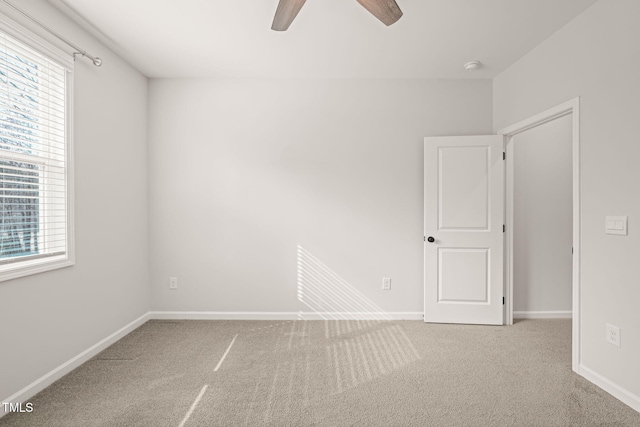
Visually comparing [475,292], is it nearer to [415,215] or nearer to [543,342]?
[543,342]

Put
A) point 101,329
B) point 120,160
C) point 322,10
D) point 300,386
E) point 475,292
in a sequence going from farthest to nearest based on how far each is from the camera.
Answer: point 475,292
point 120,160
point 101,329
point 322,10
point 300,386

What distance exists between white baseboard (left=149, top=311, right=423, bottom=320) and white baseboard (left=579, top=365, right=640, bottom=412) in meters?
1.46

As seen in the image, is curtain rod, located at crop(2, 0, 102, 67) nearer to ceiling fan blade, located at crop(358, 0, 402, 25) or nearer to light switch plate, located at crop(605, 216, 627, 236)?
ceiling fan blade, located at crop(358, 0, 402, 25)

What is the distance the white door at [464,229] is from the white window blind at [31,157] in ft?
10.3

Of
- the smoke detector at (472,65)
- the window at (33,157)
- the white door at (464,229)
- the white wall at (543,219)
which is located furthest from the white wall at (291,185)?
the window at (33,157)

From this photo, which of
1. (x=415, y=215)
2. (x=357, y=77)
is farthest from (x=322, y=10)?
(x=415, y=215)

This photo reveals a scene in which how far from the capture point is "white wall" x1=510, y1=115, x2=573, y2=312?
3564 mm

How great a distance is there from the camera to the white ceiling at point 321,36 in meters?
2.30

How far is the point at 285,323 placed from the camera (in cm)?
345

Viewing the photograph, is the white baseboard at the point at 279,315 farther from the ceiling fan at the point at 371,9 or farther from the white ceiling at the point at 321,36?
the ceiling fan at the point at 371,9

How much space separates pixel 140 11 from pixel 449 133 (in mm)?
2965

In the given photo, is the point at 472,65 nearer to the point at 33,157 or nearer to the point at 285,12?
the point at 285,12

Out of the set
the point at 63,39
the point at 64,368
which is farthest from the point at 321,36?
the point at 64,368

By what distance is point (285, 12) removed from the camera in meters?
1.90
